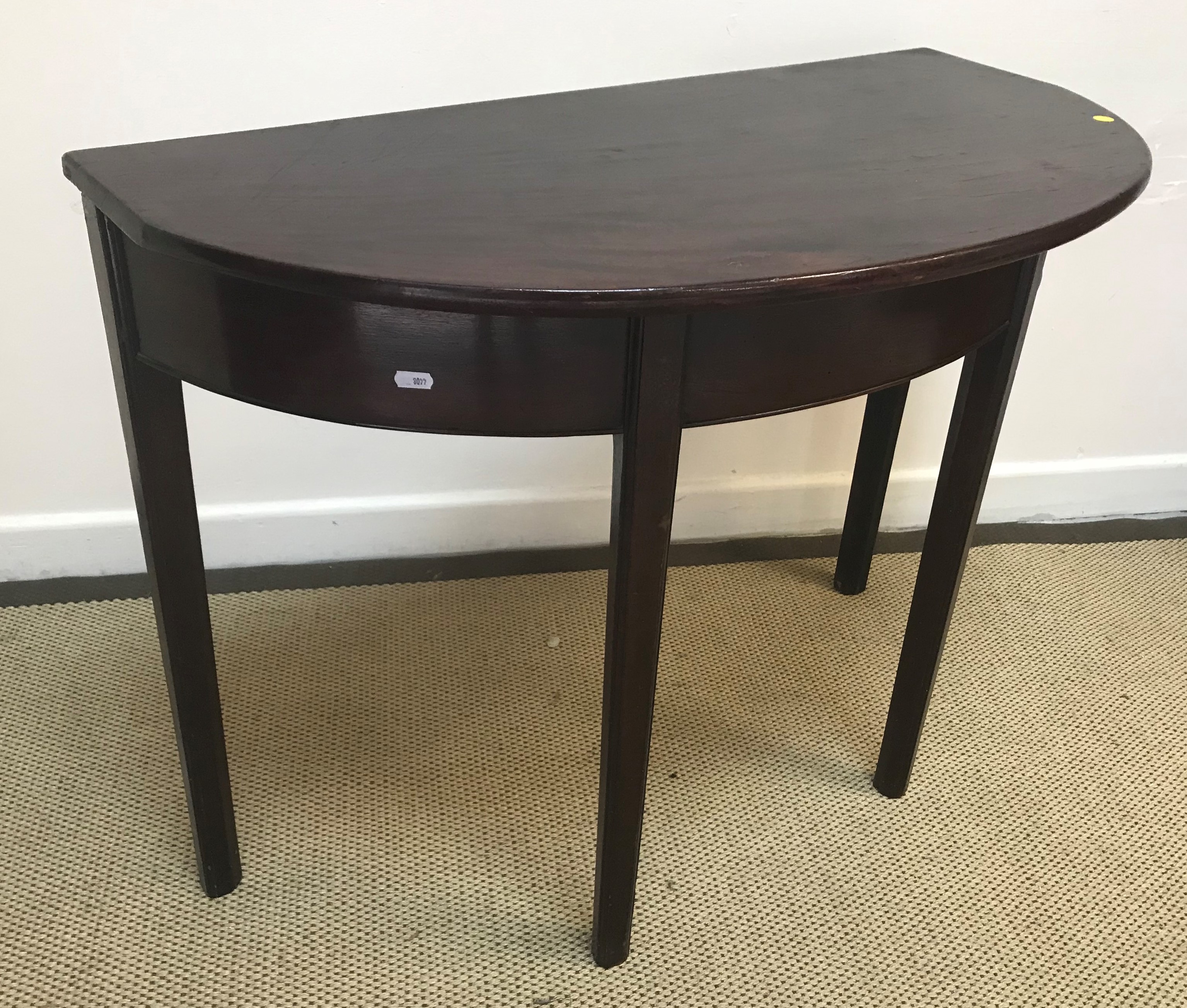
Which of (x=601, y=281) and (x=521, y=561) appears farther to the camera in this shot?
(x=521, y=561)

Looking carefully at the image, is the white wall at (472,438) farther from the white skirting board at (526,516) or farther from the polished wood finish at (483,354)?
the polished wood finish at (483,354)

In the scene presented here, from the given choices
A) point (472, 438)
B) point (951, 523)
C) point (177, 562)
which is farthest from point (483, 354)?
point (472, 438)

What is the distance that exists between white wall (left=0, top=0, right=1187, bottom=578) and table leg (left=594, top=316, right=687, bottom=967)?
2.23 feet

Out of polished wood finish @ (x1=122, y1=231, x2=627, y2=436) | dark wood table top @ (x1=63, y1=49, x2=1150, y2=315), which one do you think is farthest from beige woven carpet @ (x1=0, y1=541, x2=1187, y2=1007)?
dark wood table top @ (x1=63, y1=49, x2=1150, y2=315)

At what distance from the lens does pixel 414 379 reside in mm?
724

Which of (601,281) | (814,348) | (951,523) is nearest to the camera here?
(601,281)

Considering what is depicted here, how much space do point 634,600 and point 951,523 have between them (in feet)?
1.32

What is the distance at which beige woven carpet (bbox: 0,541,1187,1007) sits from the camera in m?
1.04

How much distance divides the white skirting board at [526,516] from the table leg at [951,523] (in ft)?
1.53

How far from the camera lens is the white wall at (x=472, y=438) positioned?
123 centimetres

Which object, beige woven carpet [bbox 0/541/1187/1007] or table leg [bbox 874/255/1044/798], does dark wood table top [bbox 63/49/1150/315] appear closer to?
table leg [bbox 874/255/1044/798]

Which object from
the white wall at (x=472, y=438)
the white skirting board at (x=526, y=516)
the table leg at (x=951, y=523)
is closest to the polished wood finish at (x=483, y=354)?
the table leg at (x=951, y=523)

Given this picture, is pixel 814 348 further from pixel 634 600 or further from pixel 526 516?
pixel 526 516

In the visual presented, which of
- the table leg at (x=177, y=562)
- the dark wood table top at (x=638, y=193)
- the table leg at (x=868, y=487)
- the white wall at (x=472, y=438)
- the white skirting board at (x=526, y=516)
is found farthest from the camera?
the white skirting board at (x=526, y=516)
